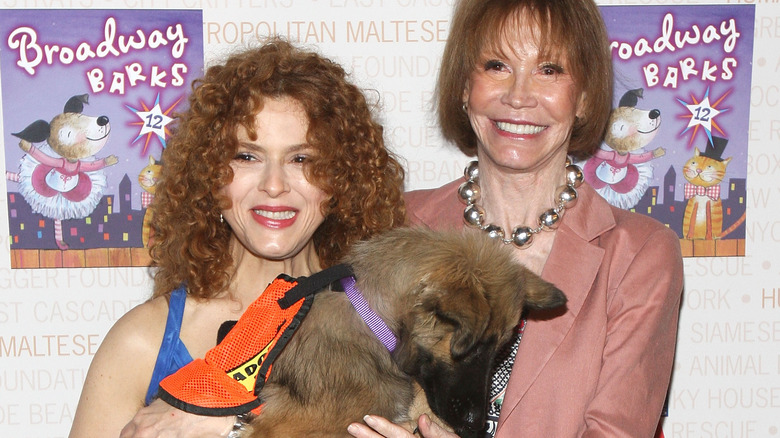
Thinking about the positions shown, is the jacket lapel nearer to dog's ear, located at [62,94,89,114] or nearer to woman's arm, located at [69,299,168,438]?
woman's arm, located at [69,299,168,438]

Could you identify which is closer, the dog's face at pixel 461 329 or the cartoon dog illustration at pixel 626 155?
the dog's face at pixel 461 329

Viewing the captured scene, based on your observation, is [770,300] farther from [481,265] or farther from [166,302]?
[166,302]

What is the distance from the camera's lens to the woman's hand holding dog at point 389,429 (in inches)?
75.0

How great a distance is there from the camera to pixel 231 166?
7.24ft

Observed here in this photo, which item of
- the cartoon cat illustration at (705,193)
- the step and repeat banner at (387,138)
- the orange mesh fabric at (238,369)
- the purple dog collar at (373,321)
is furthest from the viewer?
the cartoon cat illustration at (705,193)

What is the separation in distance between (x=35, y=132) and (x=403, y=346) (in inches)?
83.6

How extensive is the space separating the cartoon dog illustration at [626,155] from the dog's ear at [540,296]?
1.39 metres

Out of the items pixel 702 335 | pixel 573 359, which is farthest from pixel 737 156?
pixel 573 359

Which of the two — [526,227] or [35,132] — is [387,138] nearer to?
[526,227]

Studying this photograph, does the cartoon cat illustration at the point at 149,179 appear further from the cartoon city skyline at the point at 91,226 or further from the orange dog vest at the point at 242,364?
the orange dog vest at the point at 242,364

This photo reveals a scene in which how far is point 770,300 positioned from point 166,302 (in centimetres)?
280

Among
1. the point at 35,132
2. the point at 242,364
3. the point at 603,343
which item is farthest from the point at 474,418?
the point at 35,132

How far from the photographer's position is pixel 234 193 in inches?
87.1

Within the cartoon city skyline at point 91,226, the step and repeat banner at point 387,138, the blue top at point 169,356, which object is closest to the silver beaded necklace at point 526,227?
the step and repeat banner at point 387,138
